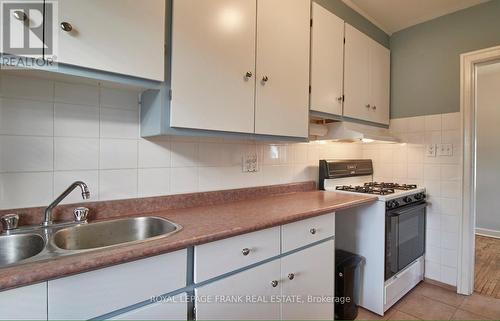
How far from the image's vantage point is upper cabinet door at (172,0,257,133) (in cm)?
120

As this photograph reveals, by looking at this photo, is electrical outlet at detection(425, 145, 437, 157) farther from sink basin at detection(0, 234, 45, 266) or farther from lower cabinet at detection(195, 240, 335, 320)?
sink basin at detection(0, 234, 45, 266)

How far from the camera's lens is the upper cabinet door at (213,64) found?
120cm

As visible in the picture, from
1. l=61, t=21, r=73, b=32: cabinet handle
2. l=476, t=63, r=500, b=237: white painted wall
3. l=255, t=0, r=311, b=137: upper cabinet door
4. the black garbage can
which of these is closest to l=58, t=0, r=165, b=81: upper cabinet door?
l=61, t=21, r=73, b=32: cabinet handle

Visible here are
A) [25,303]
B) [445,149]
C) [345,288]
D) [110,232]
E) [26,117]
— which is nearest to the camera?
[25,303]

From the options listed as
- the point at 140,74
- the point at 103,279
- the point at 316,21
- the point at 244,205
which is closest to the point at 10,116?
the point at 140,74

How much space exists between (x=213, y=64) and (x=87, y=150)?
75 cm

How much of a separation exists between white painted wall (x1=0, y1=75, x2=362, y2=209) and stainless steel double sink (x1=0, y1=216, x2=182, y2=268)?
157 mm

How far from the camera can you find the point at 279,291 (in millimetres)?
1312

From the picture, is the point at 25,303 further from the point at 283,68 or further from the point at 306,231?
the point at 283,68

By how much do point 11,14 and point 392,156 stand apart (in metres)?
2.93

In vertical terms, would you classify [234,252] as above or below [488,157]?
below

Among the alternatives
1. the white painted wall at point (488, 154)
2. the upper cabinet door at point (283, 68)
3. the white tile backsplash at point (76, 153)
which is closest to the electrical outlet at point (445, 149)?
the upper cabinet door at point (283, 68)

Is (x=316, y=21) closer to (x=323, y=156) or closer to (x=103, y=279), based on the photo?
(x=323, y=156)

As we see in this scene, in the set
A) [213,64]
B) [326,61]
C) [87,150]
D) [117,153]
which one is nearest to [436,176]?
[326,61]
